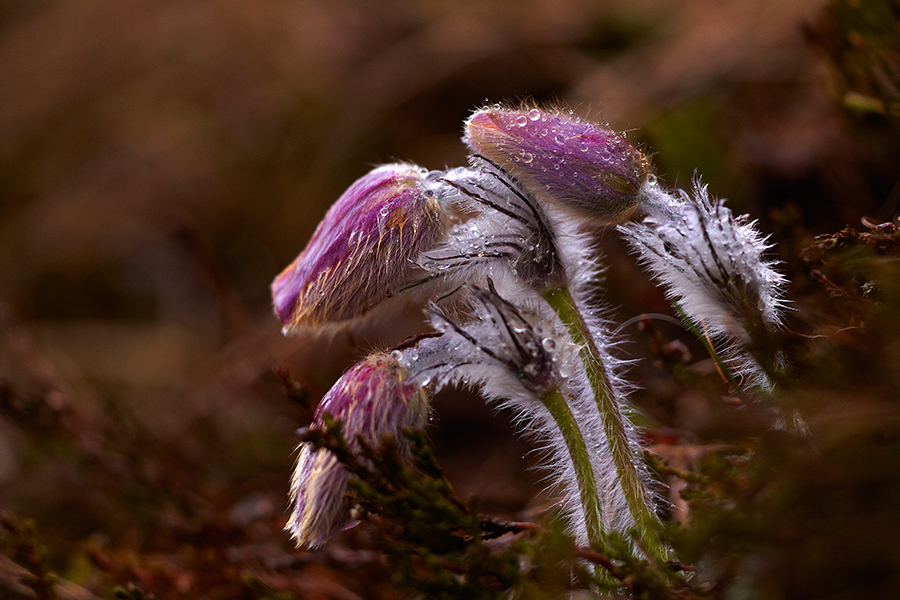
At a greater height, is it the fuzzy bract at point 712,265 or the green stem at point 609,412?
the fuzzy bract at point 712,265

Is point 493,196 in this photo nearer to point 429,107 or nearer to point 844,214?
point 844,214

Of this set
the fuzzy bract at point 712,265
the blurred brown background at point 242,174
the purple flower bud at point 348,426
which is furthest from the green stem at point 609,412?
the blurred brown background at point 242,174

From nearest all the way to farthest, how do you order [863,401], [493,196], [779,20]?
[863,401]
[493,196]
[779,20]

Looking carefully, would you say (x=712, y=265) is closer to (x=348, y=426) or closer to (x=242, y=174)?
(x=348, y=426)

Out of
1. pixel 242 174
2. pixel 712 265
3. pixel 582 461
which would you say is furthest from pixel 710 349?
pixel 242 174

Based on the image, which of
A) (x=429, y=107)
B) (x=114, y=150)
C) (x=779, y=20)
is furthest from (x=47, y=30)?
(x=779, y=20)

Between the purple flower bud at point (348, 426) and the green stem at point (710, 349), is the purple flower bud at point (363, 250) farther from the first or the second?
the green stem at point (710, 349)
